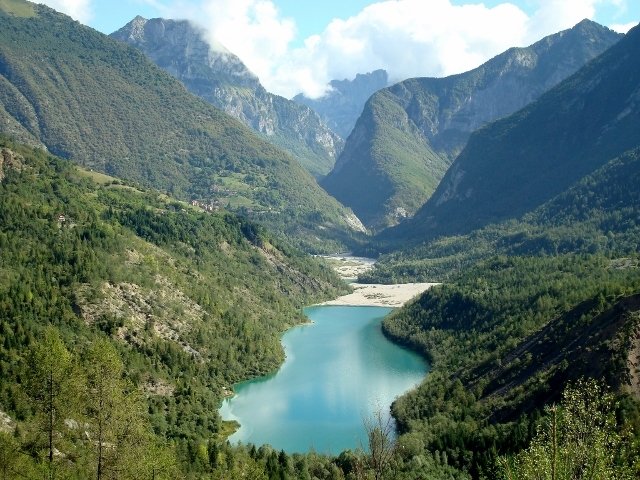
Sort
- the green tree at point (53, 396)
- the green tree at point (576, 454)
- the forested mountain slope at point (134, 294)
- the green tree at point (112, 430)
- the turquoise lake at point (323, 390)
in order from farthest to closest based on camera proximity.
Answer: the turquoise lake at point (323, 390) → the forested mountain slope at point (134, 294) → the green tree at point (53, 396) → the green tree at point (112, 430) → the green tree at point (576, 454)

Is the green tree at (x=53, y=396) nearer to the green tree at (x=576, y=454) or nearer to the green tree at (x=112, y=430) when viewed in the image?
the green tree at (x=112, y=430)

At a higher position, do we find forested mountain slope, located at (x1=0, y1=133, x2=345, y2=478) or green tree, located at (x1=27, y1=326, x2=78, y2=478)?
forested mountain slope, located at (x1=0, y1=133, x2=345, y2=478)

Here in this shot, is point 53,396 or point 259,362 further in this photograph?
point 259,362

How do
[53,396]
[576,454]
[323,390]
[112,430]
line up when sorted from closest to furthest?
[576,454] → [112,430] → [53,396] → [323,390]

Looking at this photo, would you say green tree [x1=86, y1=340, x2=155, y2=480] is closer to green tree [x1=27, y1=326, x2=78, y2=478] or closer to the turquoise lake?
green tree [x1=27, y1=326, x2=78, y2=478]

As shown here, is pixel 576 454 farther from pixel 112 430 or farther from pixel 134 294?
pixel 134 294

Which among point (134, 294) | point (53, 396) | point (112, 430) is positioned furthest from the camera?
point (134, 294)

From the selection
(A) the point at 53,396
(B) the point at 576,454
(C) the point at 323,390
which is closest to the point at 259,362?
(C) the point at 323,390

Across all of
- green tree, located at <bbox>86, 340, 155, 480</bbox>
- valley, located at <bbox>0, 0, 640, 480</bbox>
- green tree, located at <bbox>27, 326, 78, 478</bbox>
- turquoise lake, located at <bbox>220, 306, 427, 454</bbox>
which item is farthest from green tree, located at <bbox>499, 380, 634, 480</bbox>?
turquoise lake, located at <bbox>220, 306, 427, 454</bbox>

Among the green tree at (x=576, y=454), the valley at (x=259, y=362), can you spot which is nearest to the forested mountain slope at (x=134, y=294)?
the valley at (x=259, y=362)
